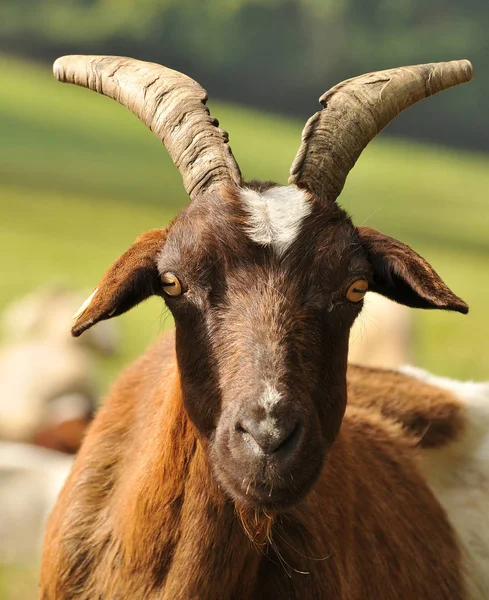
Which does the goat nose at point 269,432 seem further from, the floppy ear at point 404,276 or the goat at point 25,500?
the goat at point 25,500

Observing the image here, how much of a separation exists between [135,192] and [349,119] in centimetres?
2120

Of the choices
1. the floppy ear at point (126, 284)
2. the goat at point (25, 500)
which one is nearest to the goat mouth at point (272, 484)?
the floppy ear at point (126, 284)

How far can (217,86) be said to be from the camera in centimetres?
2998

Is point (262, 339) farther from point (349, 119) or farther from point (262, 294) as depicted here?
point (349, 119)

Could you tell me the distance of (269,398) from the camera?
3.80 meters

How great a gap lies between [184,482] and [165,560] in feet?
1.14

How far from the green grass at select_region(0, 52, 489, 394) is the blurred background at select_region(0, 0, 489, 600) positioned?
2.3 inches

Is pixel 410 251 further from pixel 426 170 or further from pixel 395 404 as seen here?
pixel 426 170

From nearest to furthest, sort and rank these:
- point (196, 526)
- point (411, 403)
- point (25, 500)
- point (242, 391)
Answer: point (242, 391), point (196, 526), point (411, 403), point (25, 500)

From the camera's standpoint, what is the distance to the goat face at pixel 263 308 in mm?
3873

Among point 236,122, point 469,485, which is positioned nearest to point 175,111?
point 469,485

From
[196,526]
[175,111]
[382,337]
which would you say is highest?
[175,111]

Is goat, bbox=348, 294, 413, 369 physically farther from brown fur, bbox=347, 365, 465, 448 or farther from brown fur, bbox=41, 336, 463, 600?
brown fur, bbox=41, 336, 463, 600

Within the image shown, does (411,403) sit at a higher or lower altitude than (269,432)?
higher
